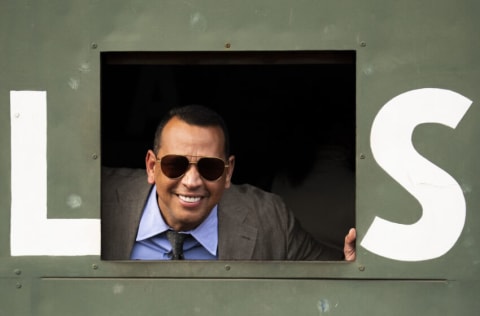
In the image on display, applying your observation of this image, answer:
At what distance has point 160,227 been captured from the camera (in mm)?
3322

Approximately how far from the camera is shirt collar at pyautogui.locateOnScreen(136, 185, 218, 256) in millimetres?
3277

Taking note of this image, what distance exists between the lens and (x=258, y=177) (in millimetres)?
4426

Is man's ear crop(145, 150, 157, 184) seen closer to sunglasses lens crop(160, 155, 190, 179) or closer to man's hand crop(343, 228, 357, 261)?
sunglasses lens crop(160, 155, 190, 179)

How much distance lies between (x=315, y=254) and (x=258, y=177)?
2.40 ft

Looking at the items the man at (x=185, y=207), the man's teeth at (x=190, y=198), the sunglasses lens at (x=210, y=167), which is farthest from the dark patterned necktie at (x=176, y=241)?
the sunglasses lens at (x=210, y=167)

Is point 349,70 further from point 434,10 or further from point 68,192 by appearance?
point 68,192

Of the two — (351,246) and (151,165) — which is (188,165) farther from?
(351,246)

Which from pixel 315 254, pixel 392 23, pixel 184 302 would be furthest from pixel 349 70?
pixel 184 302

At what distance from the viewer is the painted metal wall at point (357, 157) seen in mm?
2971

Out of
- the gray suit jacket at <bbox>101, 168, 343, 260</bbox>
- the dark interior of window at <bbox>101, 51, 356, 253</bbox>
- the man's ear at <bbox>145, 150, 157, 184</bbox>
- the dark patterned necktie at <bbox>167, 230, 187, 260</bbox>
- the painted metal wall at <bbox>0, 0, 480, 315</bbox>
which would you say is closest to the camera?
the painted metal wall at <bbox>0, 0, 480, 315</bbox>

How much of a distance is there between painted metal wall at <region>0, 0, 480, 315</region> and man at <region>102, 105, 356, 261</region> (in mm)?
163

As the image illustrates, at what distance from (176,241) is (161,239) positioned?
52mm

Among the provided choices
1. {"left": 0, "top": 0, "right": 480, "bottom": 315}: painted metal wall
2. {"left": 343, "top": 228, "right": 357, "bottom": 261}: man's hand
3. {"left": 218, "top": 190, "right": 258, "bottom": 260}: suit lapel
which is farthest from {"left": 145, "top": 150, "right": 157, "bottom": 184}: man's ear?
{"left": 343, "top": 228, "right": 357, "bottom": 261}: man's hand

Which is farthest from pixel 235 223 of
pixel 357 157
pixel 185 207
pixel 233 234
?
pixel 357 157
